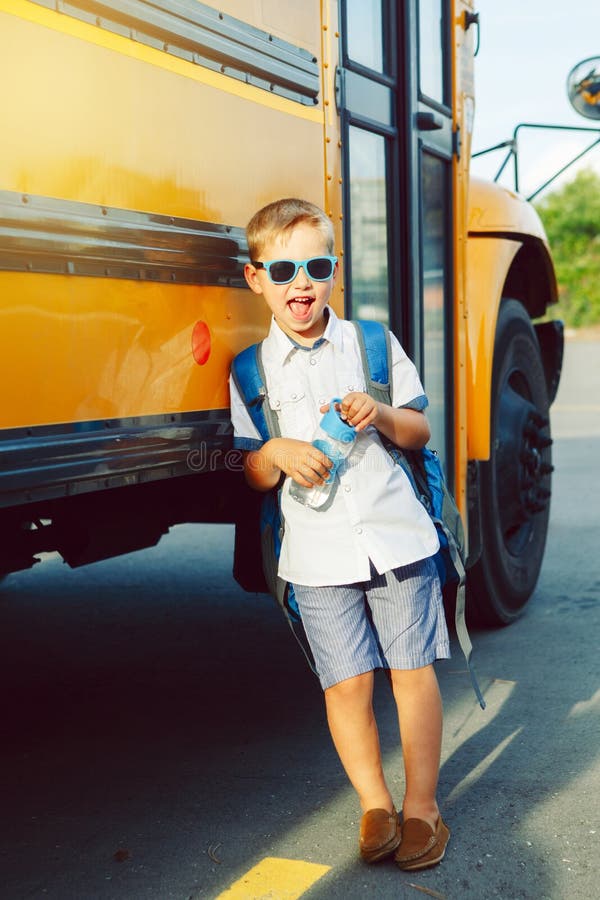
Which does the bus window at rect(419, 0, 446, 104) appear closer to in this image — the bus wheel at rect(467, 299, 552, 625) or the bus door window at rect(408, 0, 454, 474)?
the bus door window at rect(408, 0, 454, 474)

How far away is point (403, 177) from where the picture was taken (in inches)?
129

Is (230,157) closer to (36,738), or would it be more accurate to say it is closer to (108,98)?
(108,98)

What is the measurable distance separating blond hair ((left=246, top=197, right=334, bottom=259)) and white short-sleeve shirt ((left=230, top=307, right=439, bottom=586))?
0.17m

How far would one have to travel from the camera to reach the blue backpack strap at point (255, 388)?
2428mm

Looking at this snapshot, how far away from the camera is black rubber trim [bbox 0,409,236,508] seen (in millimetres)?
1909

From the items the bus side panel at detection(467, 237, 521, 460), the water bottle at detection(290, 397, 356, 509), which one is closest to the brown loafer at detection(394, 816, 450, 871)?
the water bottle at detection(290, 397, 356, 509)

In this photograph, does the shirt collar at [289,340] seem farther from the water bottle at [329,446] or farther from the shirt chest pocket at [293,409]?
the water bottle at [329,446]

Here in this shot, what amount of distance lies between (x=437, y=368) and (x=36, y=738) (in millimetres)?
1522

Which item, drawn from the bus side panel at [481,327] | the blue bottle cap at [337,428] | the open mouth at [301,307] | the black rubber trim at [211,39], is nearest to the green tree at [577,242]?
the bus side panel at [481,327]

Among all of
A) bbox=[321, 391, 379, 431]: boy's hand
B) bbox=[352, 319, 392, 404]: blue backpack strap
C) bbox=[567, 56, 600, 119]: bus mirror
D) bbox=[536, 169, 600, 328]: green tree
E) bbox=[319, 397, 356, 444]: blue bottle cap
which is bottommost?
bbox=[319, 397, 356, 444]: blue bottle cap

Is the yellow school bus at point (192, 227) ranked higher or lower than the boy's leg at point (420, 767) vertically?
higher

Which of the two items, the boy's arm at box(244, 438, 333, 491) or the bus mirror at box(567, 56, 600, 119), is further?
the bus mirror at box(567, 56, 600, 119)

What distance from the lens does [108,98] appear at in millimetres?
2100

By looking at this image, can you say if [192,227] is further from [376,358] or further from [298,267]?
[376,358]
